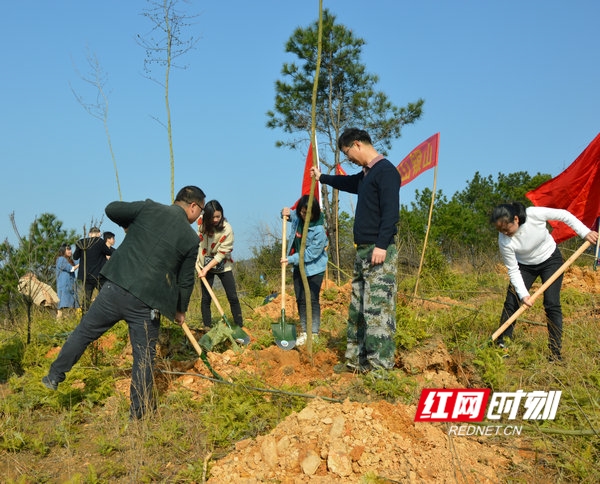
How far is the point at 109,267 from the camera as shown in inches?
150

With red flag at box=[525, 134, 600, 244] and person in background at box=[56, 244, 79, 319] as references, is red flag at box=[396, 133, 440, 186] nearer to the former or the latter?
red flag at box=[525, 134, 600, 244]

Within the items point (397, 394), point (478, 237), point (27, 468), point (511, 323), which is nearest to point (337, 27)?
point (478, 237)

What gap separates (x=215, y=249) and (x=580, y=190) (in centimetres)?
430

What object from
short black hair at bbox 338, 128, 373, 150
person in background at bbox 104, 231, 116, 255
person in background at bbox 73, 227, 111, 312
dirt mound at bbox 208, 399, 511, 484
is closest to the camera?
dirt mound at bbox 208, 399, 511, 484

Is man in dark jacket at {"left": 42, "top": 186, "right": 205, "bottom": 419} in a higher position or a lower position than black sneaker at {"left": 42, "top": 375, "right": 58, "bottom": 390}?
higher

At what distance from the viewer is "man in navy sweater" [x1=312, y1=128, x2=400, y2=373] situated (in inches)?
160

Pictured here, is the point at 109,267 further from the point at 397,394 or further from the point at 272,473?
the point at 397,394

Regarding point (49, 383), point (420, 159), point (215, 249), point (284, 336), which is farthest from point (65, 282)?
point (420, 159)

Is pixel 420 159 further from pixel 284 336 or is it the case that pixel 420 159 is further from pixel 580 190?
pixel 284 336

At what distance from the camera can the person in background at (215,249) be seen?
6.02 metres

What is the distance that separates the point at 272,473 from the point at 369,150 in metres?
2.68

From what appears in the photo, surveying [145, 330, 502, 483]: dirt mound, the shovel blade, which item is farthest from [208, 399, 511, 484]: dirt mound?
the shovel blade

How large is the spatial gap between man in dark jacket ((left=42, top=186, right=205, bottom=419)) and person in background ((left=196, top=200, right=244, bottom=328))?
201cm

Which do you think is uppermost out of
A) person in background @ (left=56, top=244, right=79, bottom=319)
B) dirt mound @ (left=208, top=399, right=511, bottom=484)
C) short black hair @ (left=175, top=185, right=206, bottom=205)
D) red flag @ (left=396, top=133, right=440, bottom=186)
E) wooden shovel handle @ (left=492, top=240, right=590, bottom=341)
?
red flag @ (left=396, top=133, right=440, bottom=186)
